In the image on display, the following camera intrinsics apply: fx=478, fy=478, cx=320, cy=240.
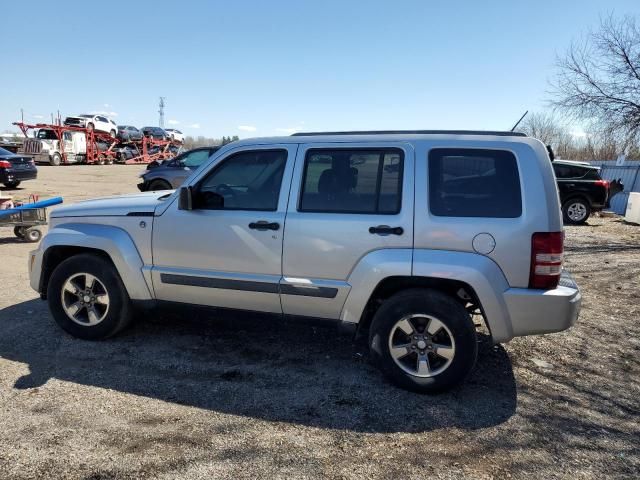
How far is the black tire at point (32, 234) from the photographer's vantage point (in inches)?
357

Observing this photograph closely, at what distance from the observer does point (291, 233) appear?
146 inches

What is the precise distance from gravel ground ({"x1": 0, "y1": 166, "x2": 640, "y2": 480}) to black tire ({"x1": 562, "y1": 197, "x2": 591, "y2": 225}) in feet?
32.2

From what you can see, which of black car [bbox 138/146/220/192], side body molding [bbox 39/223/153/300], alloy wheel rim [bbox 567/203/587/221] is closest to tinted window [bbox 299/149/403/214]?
side body molding [bbox 39/223/153/300]

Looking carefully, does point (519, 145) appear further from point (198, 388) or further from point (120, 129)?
point (120, 129)

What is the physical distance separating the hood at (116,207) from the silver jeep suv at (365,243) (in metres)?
0.02

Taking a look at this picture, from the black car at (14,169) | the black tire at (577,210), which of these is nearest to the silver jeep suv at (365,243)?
the black tire at (577,210)

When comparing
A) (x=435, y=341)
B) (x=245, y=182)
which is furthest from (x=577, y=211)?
(x=245, y=182)

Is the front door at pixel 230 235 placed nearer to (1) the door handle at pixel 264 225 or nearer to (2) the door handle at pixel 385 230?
(1) the door handle at pixel 264 225

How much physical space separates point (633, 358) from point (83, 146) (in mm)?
34594

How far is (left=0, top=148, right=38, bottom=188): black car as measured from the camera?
16469mm

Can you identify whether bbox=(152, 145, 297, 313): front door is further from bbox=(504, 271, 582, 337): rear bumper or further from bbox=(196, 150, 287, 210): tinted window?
bbox=(504, 271, 582, 337): rear bumper

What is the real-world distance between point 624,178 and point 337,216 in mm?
21764

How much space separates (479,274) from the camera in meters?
3.29

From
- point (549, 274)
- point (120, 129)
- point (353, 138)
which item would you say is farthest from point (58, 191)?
point (120, 129)
